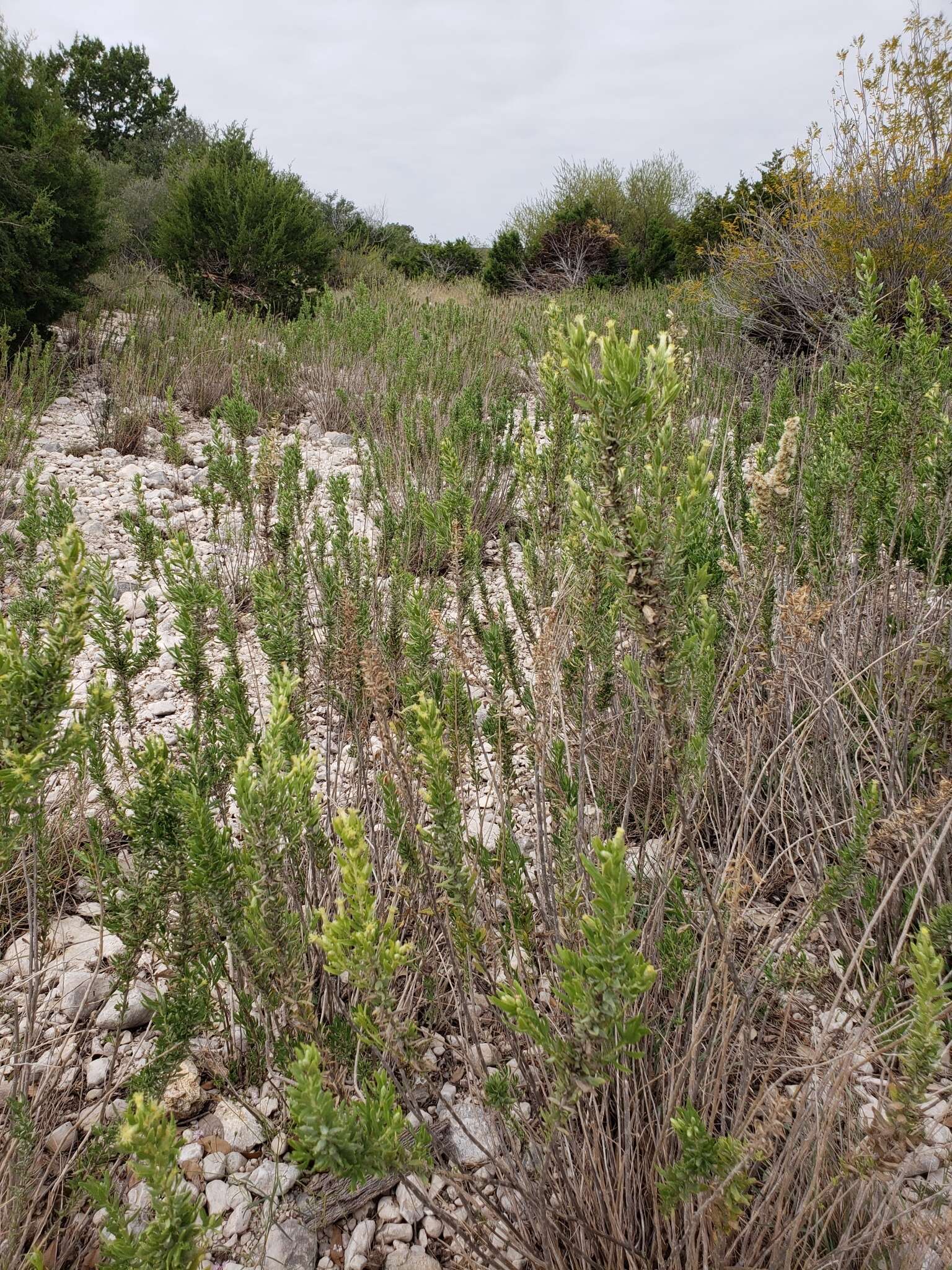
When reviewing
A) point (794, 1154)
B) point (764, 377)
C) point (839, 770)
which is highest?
point (764, 377)

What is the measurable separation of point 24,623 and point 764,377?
22.8 feet

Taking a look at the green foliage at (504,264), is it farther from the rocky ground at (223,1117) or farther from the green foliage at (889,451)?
the rocky ground at (223,1117)

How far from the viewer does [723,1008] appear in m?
1.28

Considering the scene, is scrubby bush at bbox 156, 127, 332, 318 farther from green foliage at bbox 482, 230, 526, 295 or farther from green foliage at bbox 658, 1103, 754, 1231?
green foliage at bbox 658, 1103, 754, 1231

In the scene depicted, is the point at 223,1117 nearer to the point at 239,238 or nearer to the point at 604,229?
the point at 239,238

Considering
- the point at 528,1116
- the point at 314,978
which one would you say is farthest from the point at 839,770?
the point at 314,978

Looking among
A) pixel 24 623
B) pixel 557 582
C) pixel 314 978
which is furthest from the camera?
pixel 24 623

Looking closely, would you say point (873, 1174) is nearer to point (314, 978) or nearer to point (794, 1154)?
point (794, 1154)

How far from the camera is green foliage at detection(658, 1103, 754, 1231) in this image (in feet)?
3.04

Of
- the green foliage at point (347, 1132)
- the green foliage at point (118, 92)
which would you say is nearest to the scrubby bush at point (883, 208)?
the green foliage at point (347, 1132)

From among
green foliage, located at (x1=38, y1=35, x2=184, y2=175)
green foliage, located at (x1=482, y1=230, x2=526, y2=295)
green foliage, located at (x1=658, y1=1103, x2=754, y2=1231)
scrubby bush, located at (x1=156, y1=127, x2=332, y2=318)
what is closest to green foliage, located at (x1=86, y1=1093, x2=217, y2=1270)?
green foliage, located at (x1=658, y1=1103, x2=754, y2=1231)

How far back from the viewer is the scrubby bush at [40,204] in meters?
7.29

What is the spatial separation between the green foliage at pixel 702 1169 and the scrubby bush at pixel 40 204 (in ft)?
28.9

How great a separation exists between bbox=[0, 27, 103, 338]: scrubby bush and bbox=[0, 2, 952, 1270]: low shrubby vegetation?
591 cm
